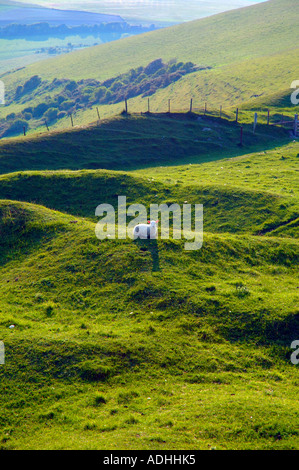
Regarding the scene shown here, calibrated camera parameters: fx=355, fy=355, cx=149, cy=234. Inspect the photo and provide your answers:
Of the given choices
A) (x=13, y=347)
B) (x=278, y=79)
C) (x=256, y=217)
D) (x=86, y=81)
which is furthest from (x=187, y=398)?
(x=86, y=81)

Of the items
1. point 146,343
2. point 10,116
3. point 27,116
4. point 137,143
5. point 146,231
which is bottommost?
point 146,343

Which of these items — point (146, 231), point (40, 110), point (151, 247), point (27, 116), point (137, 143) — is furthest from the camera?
point (40, 110)

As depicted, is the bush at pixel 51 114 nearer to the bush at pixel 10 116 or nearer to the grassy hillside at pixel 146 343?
the bush at pixel 10 116

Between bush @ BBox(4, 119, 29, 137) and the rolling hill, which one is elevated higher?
bush @ BBox(4, 119, 29, 137)

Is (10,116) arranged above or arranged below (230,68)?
below

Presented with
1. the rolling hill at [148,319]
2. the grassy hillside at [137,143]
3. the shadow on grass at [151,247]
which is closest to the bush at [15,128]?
the grassy hillside at [137,143]

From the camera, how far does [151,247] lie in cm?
2516

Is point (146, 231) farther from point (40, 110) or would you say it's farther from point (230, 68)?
point (40, 110)

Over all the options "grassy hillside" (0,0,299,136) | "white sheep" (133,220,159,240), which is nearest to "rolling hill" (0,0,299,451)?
"white sheep" (133,220,159,240)

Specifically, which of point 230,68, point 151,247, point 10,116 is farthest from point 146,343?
point 10,116

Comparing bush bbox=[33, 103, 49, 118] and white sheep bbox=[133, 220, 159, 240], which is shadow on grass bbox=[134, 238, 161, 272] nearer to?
Result: white sheep bbox=[133, 220, 159, 240]

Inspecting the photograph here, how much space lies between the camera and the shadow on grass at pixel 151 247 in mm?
24000

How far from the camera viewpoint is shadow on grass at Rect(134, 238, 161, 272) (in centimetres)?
2400

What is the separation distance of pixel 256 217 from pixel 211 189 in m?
6.27
